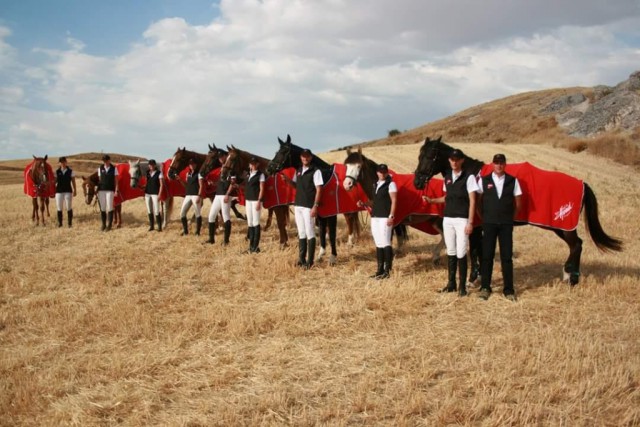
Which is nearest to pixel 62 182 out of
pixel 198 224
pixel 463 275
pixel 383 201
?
pixel 198 224

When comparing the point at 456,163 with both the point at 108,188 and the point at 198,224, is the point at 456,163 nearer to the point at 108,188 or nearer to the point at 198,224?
Answer: the point at 198,224

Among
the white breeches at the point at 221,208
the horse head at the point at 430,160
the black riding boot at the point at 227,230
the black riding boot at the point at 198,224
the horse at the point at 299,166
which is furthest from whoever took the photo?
the black riding boot at the point at 198,224

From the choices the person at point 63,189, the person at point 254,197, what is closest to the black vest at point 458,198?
the person at point 254,197

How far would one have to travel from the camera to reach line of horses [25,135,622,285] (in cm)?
826

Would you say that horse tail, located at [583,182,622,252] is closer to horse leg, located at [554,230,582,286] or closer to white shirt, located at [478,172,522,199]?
horse leg, located at [554,230,582,286]

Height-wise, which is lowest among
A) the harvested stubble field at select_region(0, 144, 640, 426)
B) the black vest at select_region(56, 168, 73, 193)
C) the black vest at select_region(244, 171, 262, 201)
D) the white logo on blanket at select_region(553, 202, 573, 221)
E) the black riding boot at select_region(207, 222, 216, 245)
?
the harvested stubble field at select_region(0, 144, 640, 426)

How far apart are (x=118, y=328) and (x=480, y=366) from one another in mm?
4573

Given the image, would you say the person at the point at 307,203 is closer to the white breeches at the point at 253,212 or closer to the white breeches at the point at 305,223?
the white breeches at the point at 305,223

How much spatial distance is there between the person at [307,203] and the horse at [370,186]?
72 centimetres

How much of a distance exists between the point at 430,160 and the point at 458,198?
1.01 meters

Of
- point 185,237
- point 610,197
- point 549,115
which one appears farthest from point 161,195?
point 549,115

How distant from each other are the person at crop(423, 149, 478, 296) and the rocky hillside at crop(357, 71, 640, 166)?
2992 centimetres

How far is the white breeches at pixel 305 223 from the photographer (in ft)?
32.9

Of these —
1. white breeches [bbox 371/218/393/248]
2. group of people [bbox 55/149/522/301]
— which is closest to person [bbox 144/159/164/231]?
group of people [bbox 55/149/522/301]
